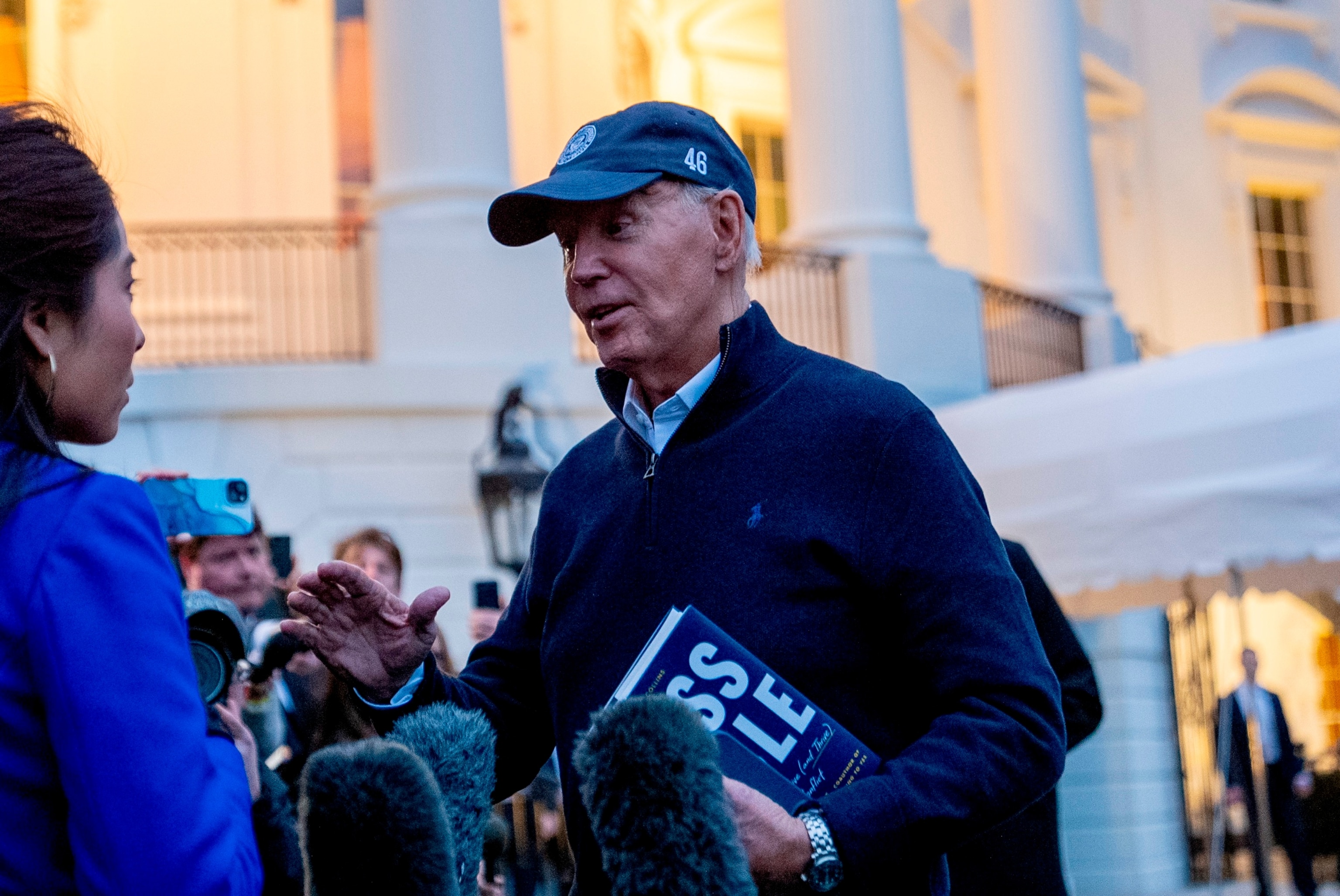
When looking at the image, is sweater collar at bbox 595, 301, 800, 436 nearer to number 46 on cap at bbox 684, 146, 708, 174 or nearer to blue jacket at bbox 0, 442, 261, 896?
number 46 on cap at bbox 684, 146, 708, 174

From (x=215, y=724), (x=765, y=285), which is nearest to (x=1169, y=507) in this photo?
(x=765, y=285)

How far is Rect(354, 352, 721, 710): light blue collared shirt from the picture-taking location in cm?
195

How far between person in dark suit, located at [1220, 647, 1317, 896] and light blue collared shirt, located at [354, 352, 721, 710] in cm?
837

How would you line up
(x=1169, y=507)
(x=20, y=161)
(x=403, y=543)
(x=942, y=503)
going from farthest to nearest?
(x=403, y=543) < (x=1169, y=507) < (x=942, y=503) < (x=20, y=161)

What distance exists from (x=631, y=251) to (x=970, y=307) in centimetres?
1185

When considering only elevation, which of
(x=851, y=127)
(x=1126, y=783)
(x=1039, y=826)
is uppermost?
(x=851, y=127)

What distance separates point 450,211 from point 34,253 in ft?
32.7

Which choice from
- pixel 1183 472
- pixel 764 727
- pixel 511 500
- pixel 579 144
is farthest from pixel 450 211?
pixel 764 727

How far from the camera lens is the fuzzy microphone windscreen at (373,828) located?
4.25 ft

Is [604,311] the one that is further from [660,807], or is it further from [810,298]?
[810,298]

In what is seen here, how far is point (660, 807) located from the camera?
1.32 m

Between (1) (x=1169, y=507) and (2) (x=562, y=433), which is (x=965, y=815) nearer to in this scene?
(1) (x=1169, y=507)

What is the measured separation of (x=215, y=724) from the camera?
1536 mm

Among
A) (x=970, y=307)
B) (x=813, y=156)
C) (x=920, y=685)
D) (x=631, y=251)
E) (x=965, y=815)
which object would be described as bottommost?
(x=965, y=815)
